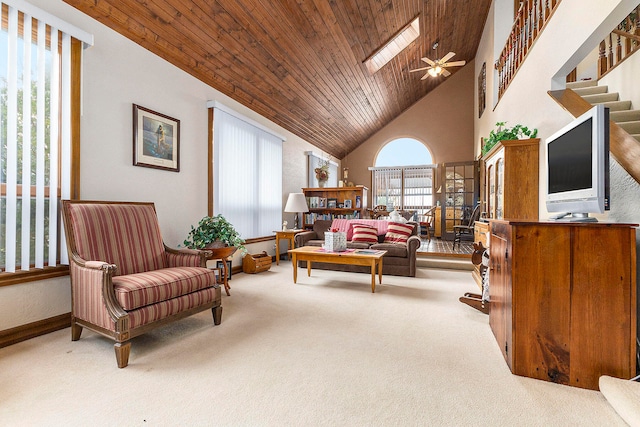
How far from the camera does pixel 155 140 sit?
325 cm

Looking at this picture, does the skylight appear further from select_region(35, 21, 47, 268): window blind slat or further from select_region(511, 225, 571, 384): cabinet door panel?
select_region(511, 225, 571, 384): cabinet door panel

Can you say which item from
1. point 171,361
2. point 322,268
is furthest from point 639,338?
point 322,268

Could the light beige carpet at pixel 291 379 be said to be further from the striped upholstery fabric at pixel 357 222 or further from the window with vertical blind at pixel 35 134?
the striped upholstery fabric at pixel 357 222

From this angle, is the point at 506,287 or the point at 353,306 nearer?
the point at 506,287

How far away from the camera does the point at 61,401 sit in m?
1.50

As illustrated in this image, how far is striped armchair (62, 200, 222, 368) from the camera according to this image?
1.92m

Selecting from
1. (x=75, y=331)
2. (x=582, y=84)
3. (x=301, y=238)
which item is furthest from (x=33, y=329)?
(x=582, y=84)

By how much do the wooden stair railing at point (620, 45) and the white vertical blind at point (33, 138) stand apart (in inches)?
214

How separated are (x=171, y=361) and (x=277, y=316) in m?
1.00

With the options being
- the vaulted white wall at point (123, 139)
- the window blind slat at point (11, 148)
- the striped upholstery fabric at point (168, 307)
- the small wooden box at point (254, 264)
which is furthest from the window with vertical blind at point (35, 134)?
the small wooden box at point (254, 264)

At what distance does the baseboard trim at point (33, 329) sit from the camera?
2115 millimetres

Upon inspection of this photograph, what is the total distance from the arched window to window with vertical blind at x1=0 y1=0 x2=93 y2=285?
25.6 ft

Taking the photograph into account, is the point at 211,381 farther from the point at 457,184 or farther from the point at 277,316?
the point at 457,184

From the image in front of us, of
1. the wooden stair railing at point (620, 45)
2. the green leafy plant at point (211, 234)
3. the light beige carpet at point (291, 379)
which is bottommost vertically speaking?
the light beige carpet at point (291, 379)
